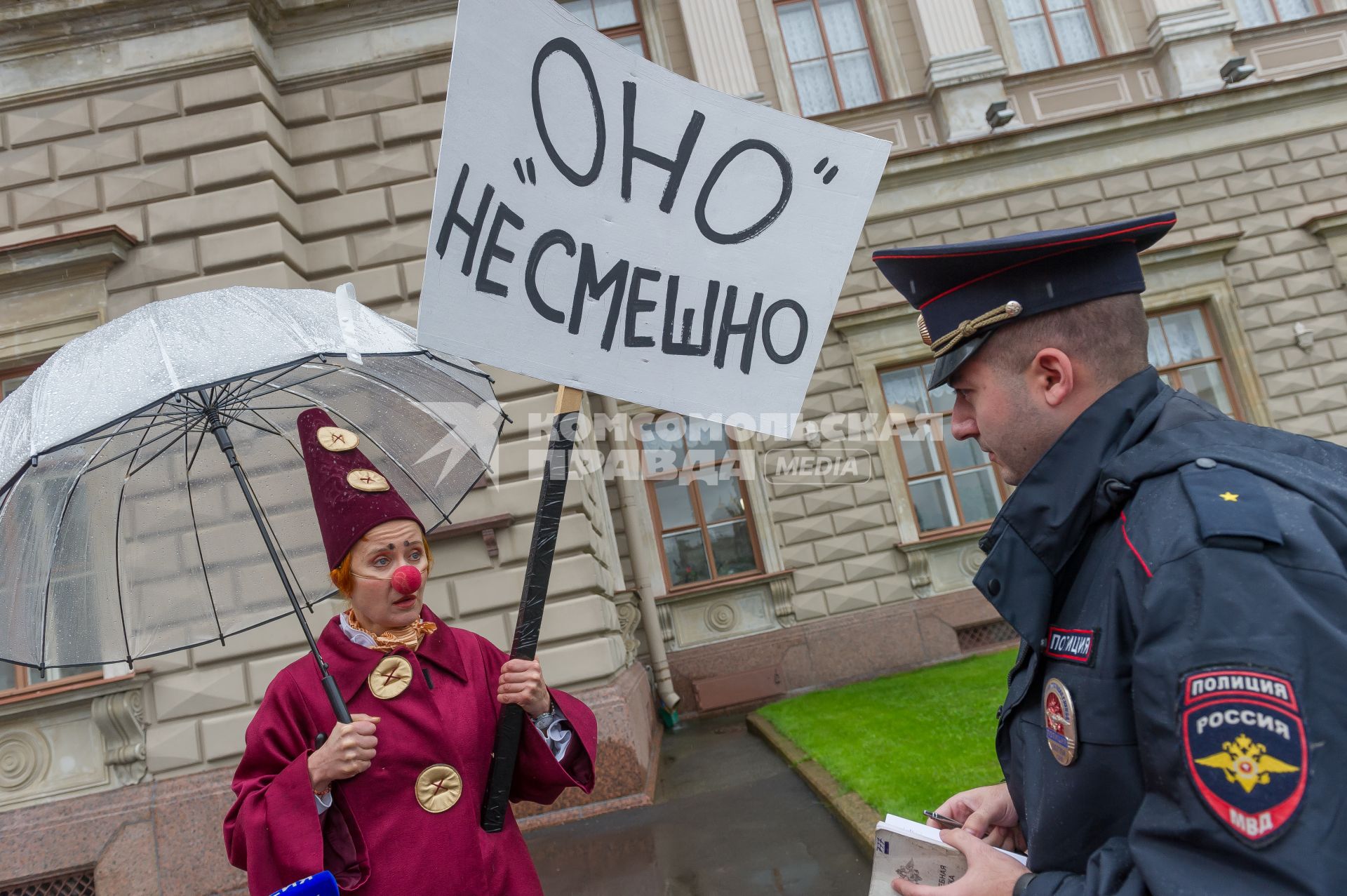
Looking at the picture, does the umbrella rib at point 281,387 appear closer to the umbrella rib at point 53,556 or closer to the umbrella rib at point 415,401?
the umbrella rib at point 415,401

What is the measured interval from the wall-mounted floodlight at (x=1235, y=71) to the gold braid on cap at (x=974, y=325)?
12.1 metres

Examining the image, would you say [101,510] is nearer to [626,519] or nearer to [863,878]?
[863,878]

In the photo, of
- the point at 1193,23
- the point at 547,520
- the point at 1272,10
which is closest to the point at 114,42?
the point at 547,520

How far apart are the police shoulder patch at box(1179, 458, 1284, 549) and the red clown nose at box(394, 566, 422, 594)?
69.2 inches

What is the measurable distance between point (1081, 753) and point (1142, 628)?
0.24 m

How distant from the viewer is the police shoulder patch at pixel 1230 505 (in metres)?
0.99

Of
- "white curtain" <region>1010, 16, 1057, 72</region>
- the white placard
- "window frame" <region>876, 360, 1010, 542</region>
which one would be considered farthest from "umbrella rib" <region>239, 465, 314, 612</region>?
"white curtain" <region>1010, 16, 1057, 72</region>

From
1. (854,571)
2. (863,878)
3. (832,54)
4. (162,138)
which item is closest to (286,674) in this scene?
(863,878)

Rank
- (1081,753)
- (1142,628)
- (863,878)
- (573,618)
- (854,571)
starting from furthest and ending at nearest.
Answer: (854,571) < (573,618) < (863,878) < (1081,753) < (1142,628)

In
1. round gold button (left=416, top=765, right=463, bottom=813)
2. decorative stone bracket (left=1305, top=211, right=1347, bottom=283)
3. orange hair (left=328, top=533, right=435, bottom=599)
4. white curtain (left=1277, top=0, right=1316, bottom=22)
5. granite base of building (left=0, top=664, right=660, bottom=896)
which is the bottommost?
granite base of building (left=0, top=664, right=660, bottom=896)

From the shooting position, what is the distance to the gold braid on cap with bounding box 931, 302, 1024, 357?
4.46 feet

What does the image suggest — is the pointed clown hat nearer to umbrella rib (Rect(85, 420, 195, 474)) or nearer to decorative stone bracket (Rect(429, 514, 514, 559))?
umbrella rib (Rect(85, 420, 195, 474))

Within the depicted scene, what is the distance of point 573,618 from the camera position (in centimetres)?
593

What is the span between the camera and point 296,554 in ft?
9.44
